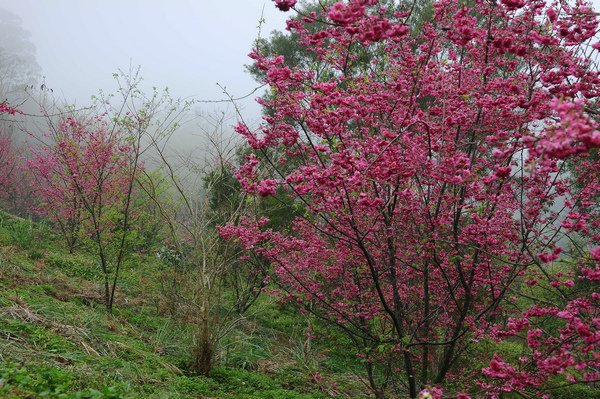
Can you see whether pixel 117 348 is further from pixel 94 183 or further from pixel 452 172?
A: pixel 94 183

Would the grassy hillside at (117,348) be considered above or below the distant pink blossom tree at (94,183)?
below

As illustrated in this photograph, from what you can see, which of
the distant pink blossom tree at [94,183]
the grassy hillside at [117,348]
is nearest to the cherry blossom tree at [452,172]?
the grassy hillside at [117,348]

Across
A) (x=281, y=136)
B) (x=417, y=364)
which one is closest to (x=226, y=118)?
(x=281, y=136)

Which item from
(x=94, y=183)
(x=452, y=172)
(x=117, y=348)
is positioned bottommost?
(x=117, y=348)

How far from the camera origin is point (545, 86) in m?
3.58

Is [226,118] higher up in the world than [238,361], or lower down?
higher up

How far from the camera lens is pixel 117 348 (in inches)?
216

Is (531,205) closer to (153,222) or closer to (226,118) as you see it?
(226,118)

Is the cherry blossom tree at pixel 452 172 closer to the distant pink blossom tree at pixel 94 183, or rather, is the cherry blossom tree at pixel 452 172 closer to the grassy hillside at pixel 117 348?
the grassy hillside at pixel 117 348

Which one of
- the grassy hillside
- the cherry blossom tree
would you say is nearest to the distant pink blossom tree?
the grassy hillside

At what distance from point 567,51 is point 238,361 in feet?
18.9

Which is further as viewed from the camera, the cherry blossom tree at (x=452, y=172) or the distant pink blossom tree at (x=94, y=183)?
the distant pink blossom tree at (x=94, y=183)

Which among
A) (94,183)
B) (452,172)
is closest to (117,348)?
(452,172)

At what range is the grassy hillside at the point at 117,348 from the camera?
3902 millimetres
